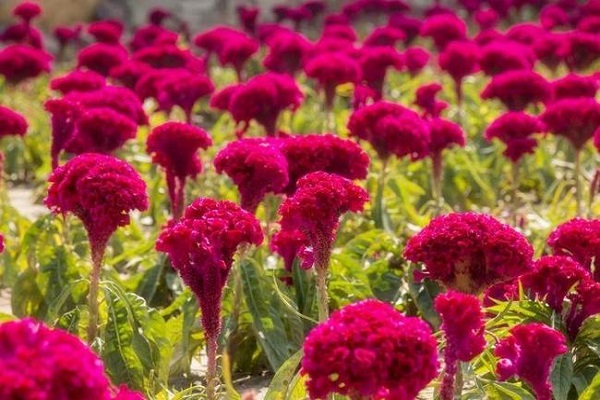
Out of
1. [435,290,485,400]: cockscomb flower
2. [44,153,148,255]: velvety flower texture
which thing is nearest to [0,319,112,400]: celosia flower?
[435,290,485,400]: cockscomb flower

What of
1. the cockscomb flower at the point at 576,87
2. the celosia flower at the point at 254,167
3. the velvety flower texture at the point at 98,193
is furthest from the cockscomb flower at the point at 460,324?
the cockscomb flower at the point at 576,87

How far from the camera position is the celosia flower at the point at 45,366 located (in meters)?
2.25

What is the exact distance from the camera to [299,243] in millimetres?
4848

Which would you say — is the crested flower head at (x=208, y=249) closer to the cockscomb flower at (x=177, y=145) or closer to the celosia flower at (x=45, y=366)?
the celosia flower at (x=45, y=366)

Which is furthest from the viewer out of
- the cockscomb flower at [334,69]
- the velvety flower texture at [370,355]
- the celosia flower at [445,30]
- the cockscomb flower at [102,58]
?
the celosia flower at [445,30]

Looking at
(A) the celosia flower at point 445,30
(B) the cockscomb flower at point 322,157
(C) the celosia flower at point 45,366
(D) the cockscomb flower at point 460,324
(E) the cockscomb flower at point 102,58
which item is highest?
(C) the celosia flower at point 45,366

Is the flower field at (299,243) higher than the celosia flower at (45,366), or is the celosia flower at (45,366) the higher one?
the celosia flower at (45,366)

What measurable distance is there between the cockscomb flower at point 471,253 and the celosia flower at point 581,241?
54 cm

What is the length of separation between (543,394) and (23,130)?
348 cm

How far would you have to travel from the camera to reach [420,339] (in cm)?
268

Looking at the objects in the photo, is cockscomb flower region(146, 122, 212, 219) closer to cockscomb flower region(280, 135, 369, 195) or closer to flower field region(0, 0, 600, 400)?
flower field region(0, 0, 600, 400)

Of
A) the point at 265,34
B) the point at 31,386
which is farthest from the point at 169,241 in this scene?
the point at 265,34

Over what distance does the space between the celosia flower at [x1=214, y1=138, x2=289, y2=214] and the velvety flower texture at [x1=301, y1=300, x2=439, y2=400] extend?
176cm

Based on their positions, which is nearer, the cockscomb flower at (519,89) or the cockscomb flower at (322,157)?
the cockscomb flower at (322,157)
